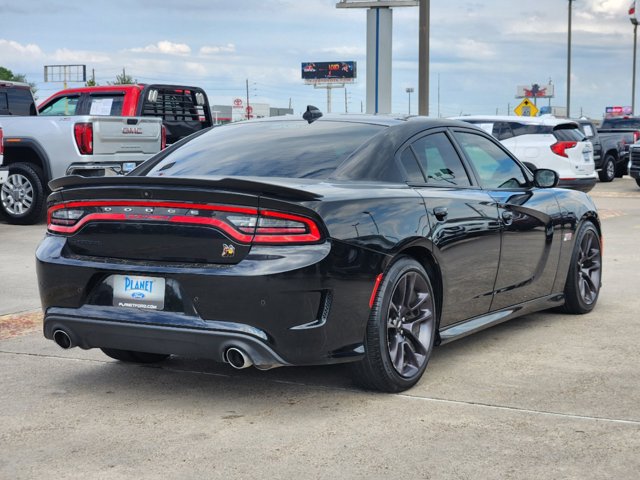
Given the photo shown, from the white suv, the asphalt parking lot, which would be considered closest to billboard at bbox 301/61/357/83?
the white suv

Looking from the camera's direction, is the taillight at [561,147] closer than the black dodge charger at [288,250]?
No

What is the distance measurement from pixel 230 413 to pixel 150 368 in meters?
1.20

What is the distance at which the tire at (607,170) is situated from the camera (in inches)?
1171

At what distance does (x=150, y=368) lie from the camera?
20.2 feet

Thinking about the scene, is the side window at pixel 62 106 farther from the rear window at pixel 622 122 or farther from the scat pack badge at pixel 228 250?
the rear window at pixel 622 122

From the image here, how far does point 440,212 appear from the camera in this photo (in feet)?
19.2

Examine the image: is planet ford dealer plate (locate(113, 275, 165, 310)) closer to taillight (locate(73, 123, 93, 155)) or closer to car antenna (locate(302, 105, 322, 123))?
car antenna (locate(302, 105, 322, 123))

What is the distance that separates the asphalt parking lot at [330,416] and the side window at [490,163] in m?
1.10

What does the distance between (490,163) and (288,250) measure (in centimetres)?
260

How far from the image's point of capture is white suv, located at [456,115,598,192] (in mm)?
19250

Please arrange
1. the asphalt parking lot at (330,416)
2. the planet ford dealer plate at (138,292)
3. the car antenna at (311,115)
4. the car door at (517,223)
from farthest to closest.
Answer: the car door at (517,223) < the car antenna at (311,115) < the planet ford dealer plate at (138,292) < the asphalt parking lot at (330,416)

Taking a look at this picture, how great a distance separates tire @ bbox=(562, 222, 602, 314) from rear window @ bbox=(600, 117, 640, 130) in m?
28.1

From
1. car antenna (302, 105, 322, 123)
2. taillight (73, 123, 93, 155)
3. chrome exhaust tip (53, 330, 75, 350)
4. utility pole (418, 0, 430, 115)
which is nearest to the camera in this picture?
chrome exhaust tip (53, 330, 75, 350)

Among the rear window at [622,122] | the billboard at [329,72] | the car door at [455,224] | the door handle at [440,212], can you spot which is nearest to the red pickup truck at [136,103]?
the car door at [455,224]
